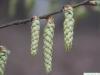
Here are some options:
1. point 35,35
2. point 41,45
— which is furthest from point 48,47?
point 41,45

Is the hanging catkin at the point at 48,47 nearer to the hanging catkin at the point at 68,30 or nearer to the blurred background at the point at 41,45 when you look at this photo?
the hanging catkin at the point at 68,30

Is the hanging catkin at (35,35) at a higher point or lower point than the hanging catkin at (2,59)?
higher

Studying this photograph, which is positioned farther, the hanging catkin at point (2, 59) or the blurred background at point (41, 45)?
the blurred background at point (41, 45)

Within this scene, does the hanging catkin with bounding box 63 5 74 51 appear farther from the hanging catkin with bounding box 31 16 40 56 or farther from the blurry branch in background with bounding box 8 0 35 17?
the blurry branch in background with bounding box 8 0 35 17

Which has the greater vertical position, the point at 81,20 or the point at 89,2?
the point at 81,20

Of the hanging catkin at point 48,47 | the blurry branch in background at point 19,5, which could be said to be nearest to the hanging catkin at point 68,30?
the hanging catkin at point 48,47

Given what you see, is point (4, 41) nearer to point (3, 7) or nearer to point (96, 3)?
point (3, 7)

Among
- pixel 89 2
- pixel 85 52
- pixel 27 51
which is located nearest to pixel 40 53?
pixel 27 51

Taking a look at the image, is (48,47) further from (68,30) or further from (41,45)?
(41,45)

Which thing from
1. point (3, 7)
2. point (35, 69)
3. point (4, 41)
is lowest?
point (35, 69)
